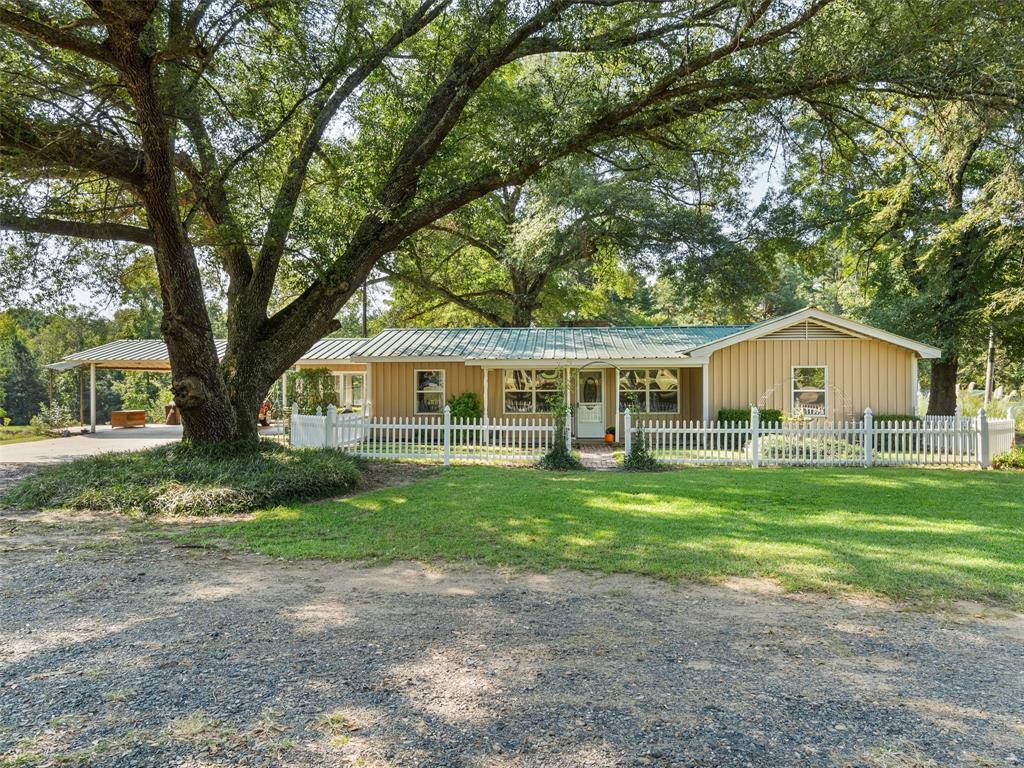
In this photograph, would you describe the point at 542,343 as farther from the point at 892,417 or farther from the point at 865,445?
the point at 892,417

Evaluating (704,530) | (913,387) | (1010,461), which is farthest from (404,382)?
(1010,461)

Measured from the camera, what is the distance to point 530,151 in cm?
982

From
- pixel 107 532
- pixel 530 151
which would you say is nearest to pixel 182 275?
pixel 107 532

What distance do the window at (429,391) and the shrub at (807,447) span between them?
994 cm

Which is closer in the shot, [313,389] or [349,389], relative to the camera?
[313,389]

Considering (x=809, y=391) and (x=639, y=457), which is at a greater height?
(x=809, y=391)

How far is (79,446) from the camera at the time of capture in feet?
55.6

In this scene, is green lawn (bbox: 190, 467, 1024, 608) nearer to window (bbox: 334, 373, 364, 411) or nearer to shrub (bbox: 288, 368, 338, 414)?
shrub (bbox: 288, 368, 338, 414)

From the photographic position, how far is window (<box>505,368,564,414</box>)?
18734 millimetres

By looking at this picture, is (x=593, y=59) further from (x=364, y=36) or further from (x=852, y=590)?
(x=852, y=590)

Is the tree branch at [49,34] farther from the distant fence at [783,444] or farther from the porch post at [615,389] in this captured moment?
the porch post at [615,389]

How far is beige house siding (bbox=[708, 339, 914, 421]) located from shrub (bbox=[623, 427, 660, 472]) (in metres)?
5.85

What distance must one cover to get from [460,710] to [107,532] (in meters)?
5.72

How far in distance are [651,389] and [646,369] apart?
642 millimetres
